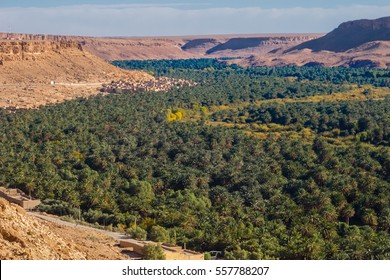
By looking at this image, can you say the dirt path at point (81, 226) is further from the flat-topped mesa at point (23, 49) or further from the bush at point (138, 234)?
the flat-topped mesa at point (23, 49)

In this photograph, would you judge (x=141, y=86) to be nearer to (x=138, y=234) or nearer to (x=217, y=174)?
(x=217, y=174)

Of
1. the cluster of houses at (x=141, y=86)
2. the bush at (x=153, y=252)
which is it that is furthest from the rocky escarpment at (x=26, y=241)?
the cluster of houses at (x=141, y=86)

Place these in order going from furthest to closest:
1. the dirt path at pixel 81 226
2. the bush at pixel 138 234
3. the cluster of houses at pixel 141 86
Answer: the cluster of houses at pixel 141 86, the dirt path at pixel 81 226, the bush at pixel 138 234

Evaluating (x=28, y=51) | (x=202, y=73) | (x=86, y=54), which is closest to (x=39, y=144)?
(x=28, y=51)

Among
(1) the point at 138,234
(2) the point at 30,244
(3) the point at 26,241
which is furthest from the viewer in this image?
(1) the point at 138,234

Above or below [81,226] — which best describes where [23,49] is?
above

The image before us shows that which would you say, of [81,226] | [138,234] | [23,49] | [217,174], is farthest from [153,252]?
[23,49]

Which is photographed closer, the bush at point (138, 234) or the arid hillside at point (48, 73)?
the bush at point (138, 234)
